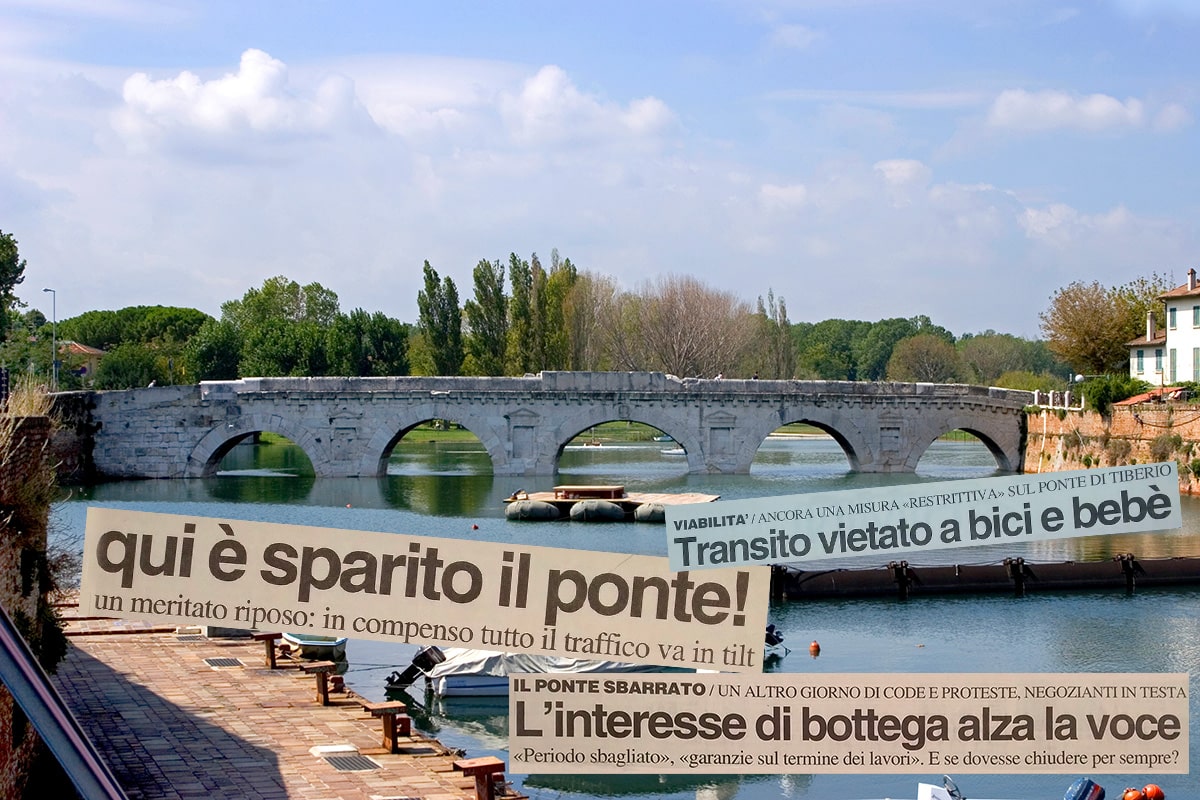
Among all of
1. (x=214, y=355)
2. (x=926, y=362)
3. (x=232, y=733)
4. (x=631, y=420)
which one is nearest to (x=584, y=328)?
(x=631, y=420)

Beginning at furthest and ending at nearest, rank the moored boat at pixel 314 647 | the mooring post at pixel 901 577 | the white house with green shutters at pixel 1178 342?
the white house with green shutters at pixel 1178 342
the mooring post at pixel 901 577
the moored boat at pixel 314 647

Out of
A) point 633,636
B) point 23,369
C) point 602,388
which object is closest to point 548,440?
point 602,388

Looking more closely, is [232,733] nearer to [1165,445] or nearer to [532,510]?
[532,510]

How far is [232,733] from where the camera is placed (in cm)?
1388

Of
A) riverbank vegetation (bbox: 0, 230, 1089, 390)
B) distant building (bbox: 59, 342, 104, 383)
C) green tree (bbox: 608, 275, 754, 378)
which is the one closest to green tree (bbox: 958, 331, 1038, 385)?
riverbank vegetation (bbox: 0, 230, 1089, 390)

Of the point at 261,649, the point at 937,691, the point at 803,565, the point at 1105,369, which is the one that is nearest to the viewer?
the point at 937,691

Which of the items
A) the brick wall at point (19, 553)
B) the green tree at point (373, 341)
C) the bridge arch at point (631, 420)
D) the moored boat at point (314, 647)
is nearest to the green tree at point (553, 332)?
the bridge arch at point (631, 420)

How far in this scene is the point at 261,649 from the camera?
19.1 m

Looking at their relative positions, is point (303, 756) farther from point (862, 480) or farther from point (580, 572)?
point (862, 480)

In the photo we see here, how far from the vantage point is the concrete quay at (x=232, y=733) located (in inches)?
477

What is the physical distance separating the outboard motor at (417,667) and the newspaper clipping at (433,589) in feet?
45.6

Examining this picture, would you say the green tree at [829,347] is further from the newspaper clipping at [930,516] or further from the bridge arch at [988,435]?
the newspaper clipping at [930,516]

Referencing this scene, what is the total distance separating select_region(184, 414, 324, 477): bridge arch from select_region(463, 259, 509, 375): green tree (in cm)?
1615

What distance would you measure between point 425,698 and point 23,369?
109 ft
